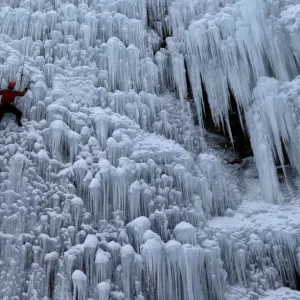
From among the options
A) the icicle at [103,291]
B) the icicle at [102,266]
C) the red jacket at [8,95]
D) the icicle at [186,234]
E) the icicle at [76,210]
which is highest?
the red jacket at [8,95]

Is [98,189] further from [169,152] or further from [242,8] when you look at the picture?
[242,8]

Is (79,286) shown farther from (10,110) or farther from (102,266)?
(10,110)

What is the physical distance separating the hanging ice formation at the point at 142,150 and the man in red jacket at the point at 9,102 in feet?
0.61

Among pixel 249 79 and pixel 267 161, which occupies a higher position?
pixel 249 79

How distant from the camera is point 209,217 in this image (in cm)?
523

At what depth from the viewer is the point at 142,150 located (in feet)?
17.3

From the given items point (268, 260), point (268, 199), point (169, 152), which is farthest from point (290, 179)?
point (169, 152)

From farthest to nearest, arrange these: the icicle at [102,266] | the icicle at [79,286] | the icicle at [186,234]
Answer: the icicle at [186,234] → the icicle at [102,266] → the icicle at [79,286]

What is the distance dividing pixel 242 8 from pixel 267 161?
8.47 feet

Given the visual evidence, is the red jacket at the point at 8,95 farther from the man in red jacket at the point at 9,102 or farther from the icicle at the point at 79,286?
the icicle at the point at 79,286

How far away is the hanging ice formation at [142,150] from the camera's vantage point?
4.49m

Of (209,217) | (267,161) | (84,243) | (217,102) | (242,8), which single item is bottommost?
(84,243)

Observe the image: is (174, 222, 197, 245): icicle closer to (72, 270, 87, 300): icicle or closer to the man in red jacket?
(72, 270, 87, 300): icicle

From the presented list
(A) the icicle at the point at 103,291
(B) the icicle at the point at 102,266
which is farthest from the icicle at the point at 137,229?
(A) the icicle at the point at 103,291
